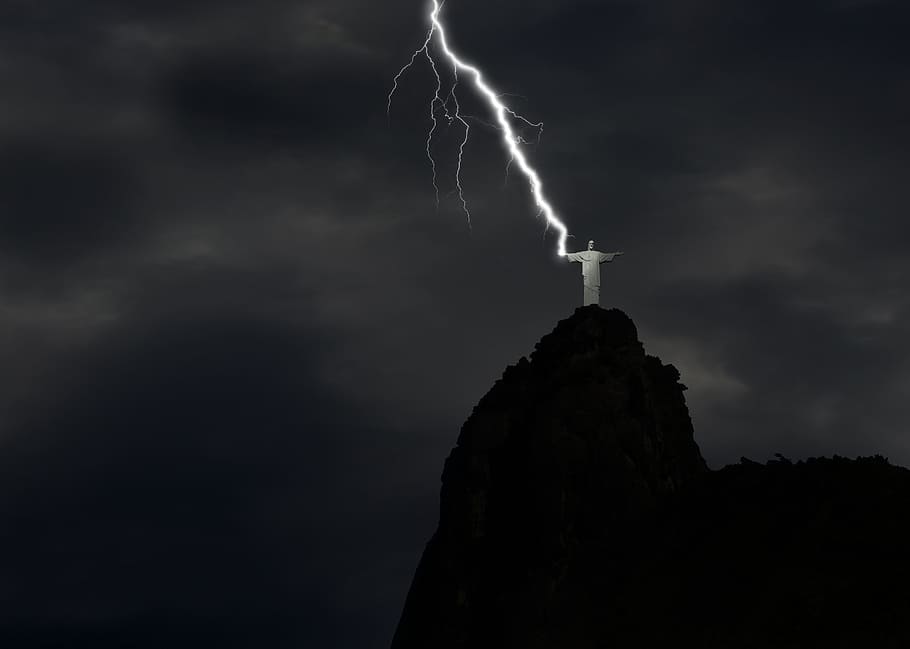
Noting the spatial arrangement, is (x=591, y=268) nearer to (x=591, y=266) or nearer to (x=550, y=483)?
(x=591, y=266)

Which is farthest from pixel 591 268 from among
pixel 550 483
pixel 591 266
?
pixel 550 483

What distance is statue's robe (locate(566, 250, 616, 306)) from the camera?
69125 mm

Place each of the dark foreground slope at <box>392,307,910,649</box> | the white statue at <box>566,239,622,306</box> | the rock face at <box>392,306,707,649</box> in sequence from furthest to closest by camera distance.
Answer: the white statue at <box>566,239,622,306</box> < the rock face at <box>392,306,707,649</box> < the dark foreground slope at <box>392,307,910,649</box>

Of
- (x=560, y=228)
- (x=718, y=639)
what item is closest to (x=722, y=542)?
(x=718, y=639)

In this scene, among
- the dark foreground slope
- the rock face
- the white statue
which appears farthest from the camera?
the white statue

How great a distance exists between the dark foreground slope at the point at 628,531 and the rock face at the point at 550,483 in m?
0.08

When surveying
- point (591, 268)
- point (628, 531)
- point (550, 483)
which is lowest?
point (628, 531)

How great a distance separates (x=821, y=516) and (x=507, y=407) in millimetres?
18709

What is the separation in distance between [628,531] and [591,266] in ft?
52.6

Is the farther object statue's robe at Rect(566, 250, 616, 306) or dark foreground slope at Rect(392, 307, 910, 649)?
statue's robe at Rect(566, 250, 616, 306)

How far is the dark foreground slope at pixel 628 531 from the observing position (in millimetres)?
50062

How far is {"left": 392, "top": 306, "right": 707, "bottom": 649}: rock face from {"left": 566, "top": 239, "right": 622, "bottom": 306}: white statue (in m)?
1.12

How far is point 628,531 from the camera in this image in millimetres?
59781

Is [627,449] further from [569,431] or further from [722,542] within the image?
[722,542]
